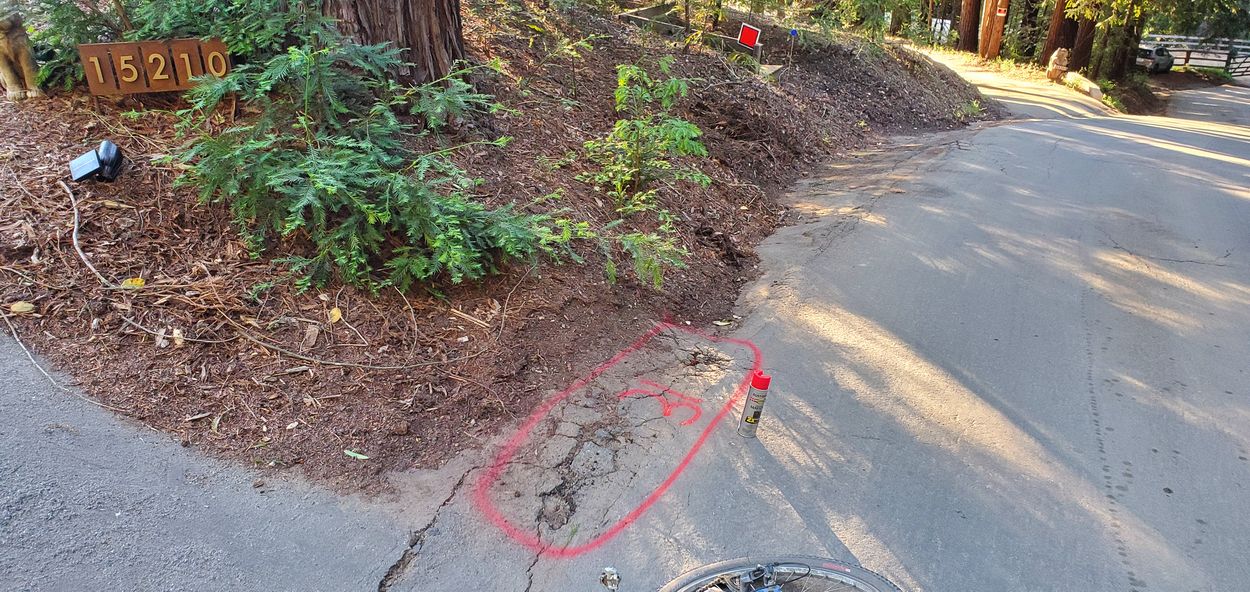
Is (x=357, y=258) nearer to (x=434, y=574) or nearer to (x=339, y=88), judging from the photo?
(x=339, y=88)

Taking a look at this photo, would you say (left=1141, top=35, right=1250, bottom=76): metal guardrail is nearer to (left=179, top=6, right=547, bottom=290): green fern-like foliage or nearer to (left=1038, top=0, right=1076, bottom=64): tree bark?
(left=1038, top=0, right=1076, bottom=64): tree bark

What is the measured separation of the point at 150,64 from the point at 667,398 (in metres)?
4.29

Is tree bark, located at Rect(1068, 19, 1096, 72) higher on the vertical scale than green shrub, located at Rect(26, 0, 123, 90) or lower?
lower

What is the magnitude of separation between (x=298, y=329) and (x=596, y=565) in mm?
2206

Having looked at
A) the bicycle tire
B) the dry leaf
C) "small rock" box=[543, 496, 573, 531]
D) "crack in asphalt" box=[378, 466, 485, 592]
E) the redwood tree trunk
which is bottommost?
the bicycle tire

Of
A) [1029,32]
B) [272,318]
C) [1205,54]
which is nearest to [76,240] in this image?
[272,318]

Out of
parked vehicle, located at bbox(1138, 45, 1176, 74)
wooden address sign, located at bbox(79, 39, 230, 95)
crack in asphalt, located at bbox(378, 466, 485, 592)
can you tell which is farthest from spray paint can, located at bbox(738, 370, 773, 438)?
parked vehicle, located at bbox(1138, 45, 1176, 74)

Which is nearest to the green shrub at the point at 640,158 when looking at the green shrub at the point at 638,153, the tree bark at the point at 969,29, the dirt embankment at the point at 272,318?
the green shrub at the point at 638,153

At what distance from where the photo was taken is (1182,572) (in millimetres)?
3367

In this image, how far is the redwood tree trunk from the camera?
543cm

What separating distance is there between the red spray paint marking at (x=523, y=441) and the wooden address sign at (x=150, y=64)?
11.2 ft

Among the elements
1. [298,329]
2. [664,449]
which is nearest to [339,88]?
[298,329]

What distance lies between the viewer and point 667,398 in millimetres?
4527

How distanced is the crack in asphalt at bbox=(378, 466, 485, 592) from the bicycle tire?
1124 mm
